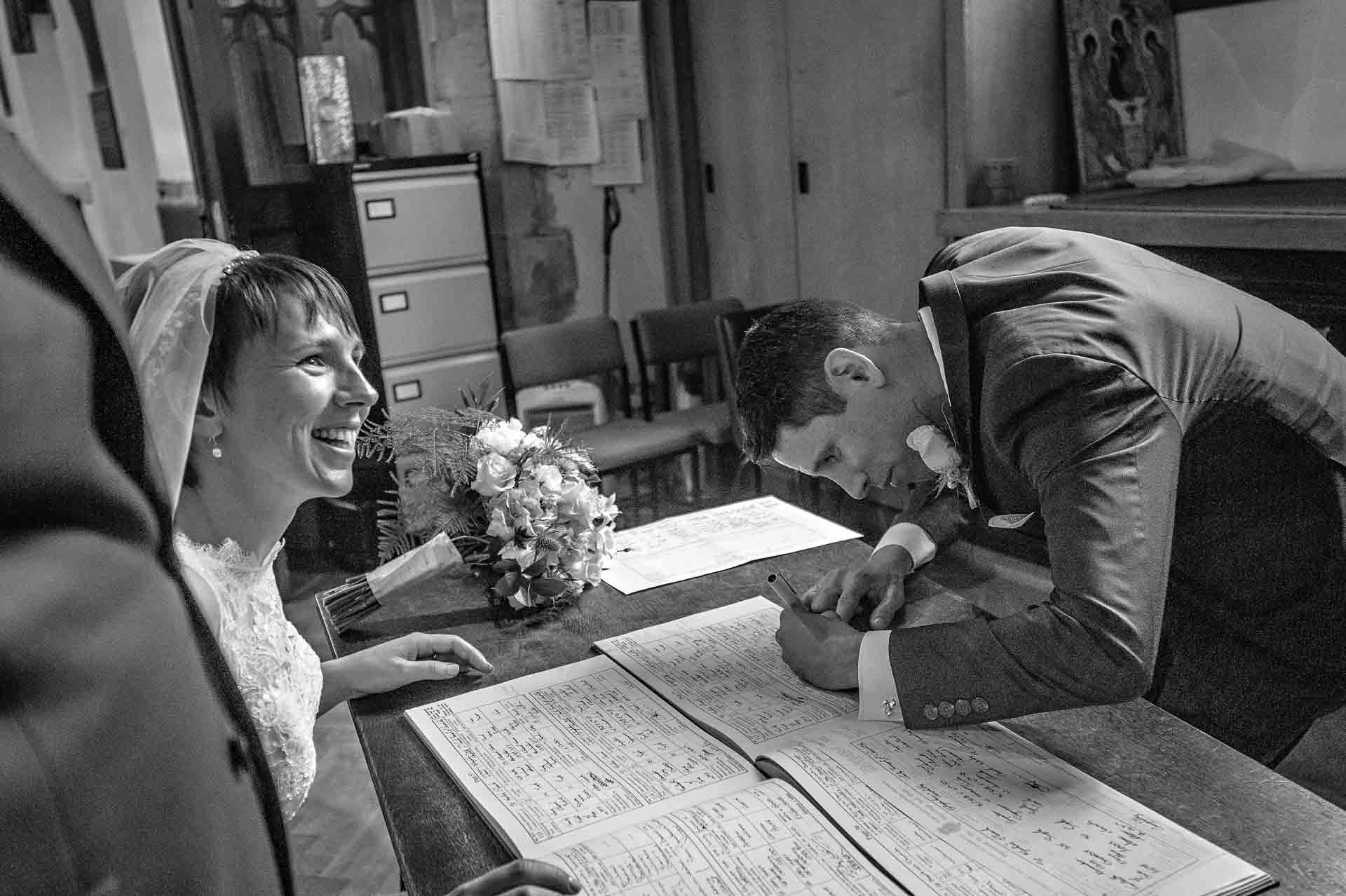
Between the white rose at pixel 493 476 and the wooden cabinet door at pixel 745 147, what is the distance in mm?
3849

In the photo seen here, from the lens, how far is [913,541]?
1.94 m

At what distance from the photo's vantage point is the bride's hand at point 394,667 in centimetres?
162

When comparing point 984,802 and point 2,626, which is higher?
point 2,626

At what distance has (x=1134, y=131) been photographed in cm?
414

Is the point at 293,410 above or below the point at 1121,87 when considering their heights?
below

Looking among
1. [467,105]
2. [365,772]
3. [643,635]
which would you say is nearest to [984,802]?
[643,635]

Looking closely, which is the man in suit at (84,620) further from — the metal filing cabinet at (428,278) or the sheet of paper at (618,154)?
the sheet of paper at (618,154)

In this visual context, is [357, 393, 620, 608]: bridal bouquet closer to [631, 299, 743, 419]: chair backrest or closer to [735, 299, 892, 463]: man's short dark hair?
[735, 299, 892, 463]: man's short dark hair

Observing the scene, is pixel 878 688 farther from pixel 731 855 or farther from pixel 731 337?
pixel 731 337

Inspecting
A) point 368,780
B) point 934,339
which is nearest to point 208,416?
point 934,339

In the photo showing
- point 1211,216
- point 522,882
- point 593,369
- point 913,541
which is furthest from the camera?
point 593,369

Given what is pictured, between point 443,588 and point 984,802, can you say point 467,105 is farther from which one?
point 984,802

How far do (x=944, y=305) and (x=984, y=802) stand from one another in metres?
0.73

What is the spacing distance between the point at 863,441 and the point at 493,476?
685 millimetres
